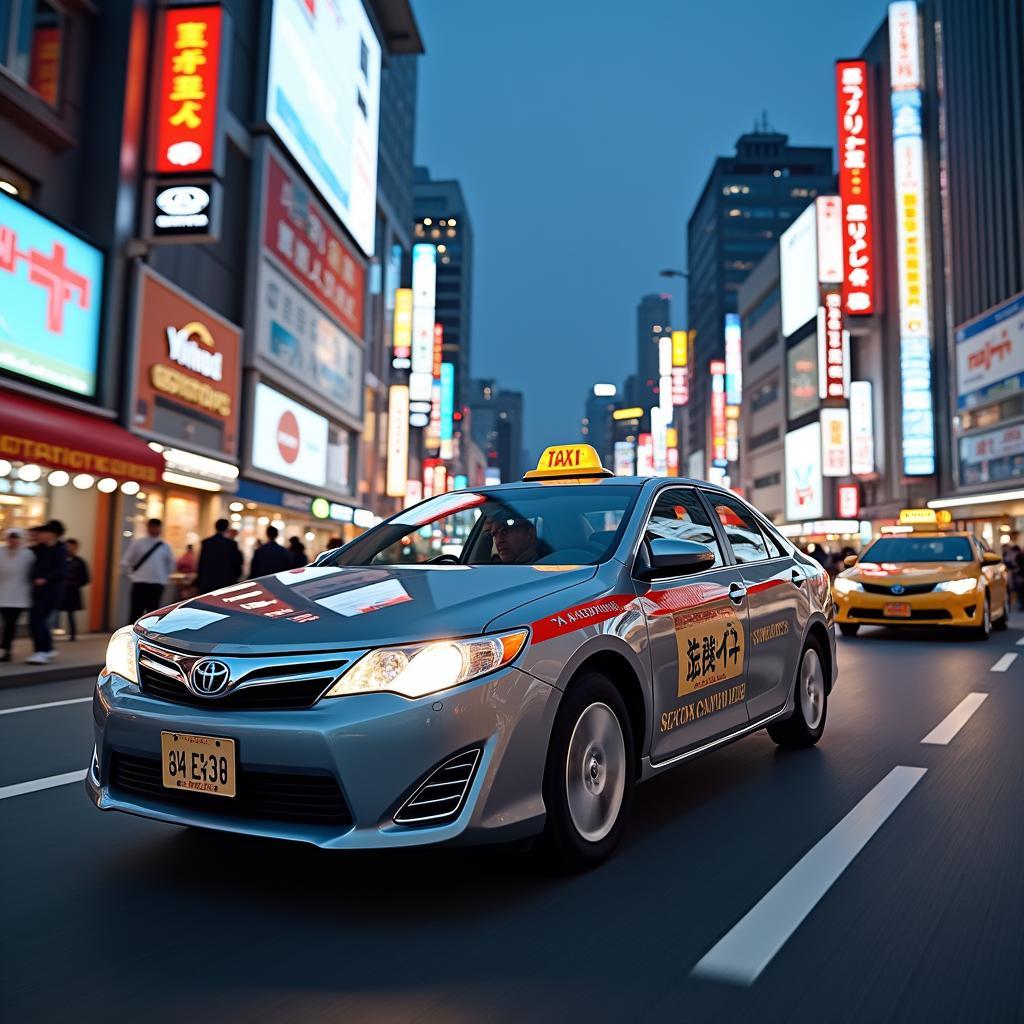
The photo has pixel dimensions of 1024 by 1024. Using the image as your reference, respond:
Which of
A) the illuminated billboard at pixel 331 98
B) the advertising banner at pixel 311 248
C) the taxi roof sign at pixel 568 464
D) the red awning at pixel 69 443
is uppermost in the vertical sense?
the illuminated billboard at pixel 331 98

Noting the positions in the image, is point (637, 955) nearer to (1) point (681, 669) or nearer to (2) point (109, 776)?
(1) point (681, 669)

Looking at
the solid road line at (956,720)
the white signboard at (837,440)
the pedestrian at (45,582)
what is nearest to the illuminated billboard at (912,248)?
the white signboard at (837,440)

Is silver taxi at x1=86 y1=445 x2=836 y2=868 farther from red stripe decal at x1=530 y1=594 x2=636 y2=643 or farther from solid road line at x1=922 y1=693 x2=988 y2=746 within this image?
solid road line at x1=922 y1=693 x2=988 y2=746

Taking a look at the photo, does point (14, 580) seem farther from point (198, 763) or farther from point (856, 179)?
point (856, 179)

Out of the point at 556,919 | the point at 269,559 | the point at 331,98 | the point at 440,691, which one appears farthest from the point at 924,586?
the point at 331,98

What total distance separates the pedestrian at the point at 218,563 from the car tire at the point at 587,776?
10.2m

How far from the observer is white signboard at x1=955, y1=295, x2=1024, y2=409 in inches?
1474

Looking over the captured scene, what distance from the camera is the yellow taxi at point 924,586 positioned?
529 inches

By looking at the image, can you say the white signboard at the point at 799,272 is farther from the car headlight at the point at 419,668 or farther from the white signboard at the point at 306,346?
the car headlight at the point at 419,668

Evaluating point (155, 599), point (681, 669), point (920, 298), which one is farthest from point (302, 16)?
point (920, 298)

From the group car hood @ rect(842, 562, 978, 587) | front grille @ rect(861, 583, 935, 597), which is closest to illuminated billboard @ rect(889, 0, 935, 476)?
car hood @ rect(842, 562, 978, 587)

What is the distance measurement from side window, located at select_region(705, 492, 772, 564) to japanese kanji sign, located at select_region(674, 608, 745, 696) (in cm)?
57

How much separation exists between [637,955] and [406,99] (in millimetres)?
78500

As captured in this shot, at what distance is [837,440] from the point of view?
50.6 metres
